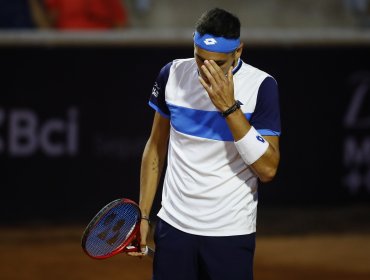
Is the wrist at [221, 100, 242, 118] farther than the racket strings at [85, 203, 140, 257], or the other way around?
the racket strings at [85, 203, 140, 257]

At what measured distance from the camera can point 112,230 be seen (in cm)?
395

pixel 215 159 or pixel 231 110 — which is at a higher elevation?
pixel 231 110

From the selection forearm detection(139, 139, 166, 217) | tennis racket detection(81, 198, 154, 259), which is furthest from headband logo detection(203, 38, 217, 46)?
tennis racket detection(81, 198, 154, 259)

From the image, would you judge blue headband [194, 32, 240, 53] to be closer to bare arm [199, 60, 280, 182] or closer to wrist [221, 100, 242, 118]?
bare arm [199, 60, 280, 182]

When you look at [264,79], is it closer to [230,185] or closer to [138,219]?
[230,185]

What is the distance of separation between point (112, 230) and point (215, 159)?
0.57 metres

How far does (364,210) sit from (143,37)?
2.94 metres

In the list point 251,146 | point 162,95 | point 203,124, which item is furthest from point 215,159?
point 162,95

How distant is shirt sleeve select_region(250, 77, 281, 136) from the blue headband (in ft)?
0.76

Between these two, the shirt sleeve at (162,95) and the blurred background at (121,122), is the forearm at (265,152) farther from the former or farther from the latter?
the blurred background at (121,122)

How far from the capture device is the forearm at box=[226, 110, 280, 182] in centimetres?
358

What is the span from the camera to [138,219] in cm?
398

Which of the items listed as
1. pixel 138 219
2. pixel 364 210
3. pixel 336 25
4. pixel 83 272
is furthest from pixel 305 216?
pixel 138 219

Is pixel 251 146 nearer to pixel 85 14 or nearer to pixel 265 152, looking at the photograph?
pixel 265 152
